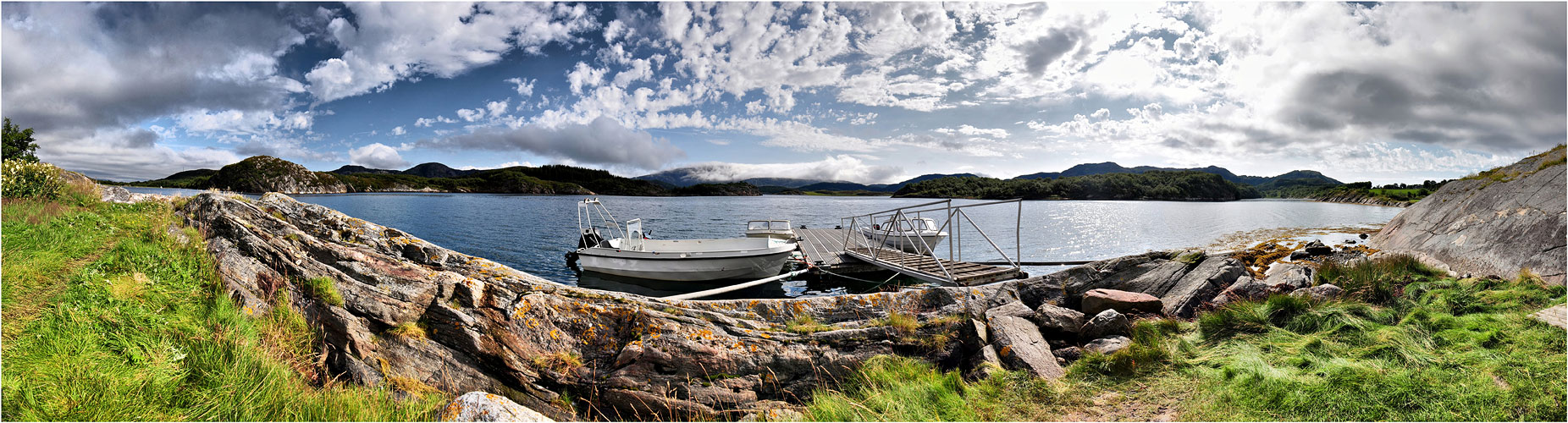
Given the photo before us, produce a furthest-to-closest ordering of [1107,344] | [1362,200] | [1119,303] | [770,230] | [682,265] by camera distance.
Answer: [1362,200] → [770,230] → [682,265] → [1119,303] → [1107,344]

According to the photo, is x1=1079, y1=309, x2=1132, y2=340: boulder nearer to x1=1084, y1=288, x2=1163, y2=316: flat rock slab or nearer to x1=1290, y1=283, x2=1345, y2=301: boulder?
x1=1084, y1=288, x2=1163, y2=316: flat rock slab

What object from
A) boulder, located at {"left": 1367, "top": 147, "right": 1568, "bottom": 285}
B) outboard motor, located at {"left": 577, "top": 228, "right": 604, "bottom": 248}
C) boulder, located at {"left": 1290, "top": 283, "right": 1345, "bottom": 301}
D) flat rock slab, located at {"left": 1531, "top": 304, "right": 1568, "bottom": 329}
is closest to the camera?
flat rock slab, located at {"left": 1531, "top": 304, "right": 1568, "bottom": 329}

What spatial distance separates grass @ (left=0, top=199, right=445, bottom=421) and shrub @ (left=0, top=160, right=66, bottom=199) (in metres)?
8.69

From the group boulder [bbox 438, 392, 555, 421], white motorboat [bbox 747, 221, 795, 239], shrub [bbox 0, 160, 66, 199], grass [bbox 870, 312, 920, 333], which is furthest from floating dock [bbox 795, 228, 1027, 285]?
shrub [bbox 0, 160, 66, 199]

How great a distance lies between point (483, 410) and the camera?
3.73m

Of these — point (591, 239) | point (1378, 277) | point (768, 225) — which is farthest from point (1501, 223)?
point (768, 225)

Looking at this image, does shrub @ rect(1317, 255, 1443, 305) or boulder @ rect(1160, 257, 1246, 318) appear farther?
boulder @ rect(1160, 257, 1246, 318)

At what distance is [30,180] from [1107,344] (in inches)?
873

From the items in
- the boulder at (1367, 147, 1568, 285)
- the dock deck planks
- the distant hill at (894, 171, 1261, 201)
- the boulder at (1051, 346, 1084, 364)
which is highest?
the distant hill at (894, 171, 1261, 201)

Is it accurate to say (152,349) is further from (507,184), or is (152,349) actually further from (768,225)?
(507,184)

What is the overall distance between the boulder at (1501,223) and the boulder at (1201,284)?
12.7 feet

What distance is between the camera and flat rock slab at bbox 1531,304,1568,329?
5.68 m

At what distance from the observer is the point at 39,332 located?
4.10m

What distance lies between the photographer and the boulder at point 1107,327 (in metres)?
7.01
